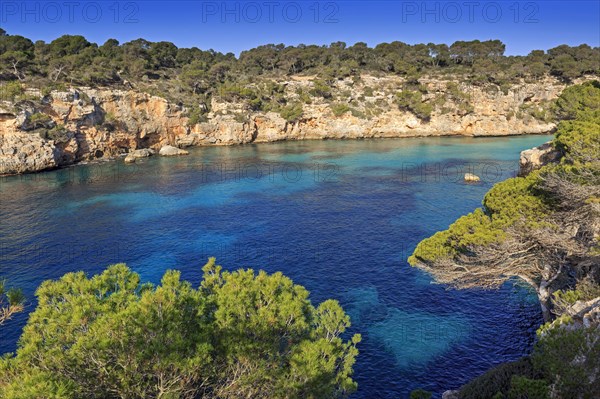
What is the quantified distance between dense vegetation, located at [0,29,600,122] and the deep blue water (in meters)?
28.7

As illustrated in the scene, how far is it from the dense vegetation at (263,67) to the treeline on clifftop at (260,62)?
0.82 ft

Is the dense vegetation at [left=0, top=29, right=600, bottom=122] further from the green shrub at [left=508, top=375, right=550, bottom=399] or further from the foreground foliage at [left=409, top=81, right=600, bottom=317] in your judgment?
the green shrub at [left=508, top=375, right=550, bottom=399]

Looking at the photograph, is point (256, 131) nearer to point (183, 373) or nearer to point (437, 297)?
point (437, 297)

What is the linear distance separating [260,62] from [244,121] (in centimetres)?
4449

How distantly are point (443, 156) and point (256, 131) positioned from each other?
159 feet

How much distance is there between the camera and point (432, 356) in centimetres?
2411

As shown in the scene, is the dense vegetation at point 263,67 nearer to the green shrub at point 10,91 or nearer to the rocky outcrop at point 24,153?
the green shrub at point 10,91

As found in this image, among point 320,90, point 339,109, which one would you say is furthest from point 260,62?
point 339,109

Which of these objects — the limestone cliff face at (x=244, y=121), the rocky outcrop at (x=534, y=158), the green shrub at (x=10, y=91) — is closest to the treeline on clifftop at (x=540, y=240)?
the rocky outcrop at (x=534, y=158)

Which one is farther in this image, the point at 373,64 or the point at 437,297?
the point at 373,64

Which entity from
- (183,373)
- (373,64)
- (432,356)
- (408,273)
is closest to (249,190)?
(408,273)

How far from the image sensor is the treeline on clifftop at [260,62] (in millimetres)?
95062

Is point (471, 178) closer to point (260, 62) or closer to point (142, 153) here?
point (142, 153)

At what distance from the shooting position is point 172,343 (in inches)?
489
